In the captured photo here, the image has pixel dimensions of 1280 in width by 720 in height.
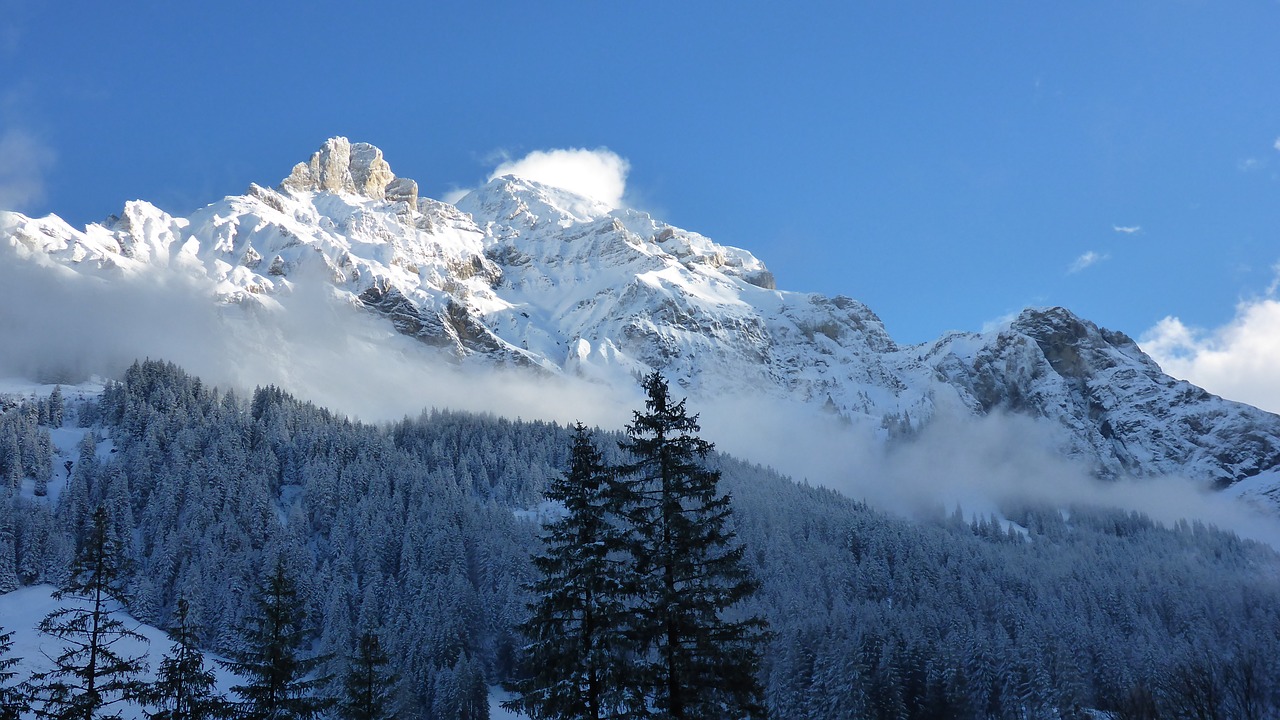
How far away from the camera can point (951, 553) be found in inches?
5635

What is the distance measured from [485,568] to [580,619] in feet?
308

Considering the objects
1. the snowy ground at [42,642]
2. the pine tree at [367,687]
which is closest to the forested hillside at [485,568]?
the snowy ground at [42,642]

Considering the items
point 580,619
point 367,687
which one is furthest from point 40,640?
point 580,619

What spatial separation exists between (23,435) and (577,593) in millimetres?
150203

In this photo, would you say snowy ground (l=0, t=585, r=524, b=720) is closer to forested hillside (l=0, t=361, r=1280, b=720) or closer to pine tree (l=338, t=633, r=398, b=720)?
forested hillside (l=0, t=361, r=1280, b=720)

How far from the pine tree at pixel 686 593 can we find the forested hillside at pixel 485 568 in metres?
29.5

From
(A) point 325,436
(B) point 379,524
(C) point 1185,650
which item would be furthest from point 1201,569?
(A) point 325,436

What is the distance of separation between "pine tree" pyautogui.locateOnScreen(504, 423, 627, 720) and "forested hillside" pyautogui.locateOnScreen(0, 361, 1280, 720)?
31.2 meters

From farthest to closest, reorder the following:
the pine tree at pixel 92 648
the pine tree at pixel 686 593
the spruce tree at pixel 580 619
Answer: the pine tree at pixel 92 648, the spruce tree at pixel 580 619, the pine tree at pixel 686 593

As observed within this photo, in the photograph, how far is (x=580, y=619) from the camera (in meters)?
21.9

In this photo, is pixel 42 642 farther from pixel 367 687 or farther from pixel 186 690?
pixel 367 687

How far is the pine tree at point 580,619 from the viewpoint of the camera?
806 inches

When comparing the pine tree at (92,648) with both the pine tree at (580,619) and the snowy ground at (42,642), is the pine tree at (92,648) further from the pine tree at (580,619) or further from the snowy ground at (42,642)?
the snowy ground at (42,642)

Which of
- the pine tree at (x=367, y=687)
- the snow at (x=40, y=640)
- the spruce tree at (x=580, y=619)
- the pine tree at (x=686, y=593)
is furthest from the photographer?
the snow at (x=40, y=640)
